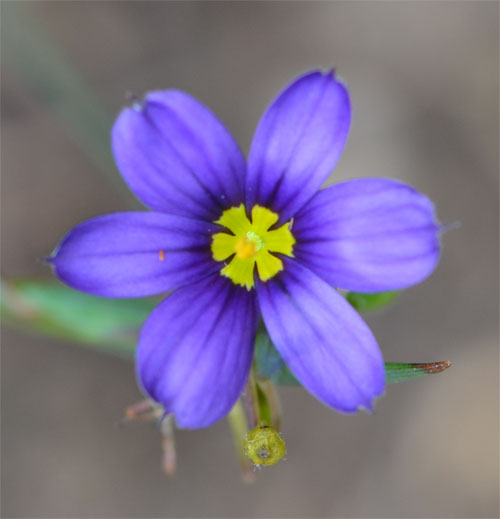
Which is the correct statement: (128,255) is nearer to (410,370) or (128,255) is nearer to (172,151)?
(172,151)

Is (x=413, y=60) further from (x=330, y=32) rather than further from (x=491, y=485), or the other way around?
(x=491, y=485)

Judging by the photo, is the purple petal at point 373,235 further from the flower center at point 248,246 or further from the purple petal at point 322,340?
the flower center at point 248,246

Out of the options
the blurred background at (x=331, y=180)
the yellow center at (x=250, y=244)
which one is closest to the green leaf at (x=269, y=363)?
the yellow center at (x=250, y=244)

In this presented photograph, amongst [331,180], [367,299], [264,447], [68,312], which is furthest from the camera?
[331,180]

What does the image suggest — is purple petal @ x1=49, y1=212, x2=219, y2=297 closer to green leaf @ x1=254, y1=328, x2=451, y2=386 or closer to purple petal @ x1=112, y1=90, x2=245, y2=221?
purple petal @ x1=112, y1=90, x2=245, y2=221

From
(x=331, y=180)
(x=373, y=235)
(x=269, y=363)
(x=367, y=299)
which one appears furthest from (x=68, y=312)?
(x=331, y=180)

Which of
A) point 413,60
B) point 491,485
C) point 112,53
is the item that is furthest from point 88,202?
point 491,485
